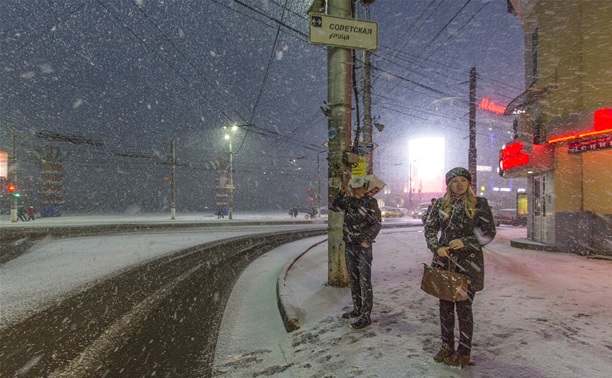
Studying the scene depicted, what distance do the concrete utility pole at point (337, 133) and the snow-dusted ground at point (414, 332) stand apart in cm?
52

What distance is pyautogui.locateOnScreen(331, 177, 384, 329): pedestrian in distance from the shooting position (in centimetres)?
409

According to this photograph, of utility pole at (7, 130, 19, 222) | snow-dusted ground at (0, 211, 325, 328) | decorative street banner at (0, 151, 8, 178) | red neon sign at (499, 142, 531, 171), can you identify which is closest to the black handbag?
snow-dusted ground at (0, 211, 325, 328)

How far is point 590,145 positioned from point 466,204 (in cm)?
888

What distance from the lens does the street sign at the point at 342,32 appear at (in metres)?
5.51

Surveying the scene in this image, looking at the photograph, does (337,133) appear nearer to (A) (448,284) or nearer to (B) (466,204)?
(B) (466,204)

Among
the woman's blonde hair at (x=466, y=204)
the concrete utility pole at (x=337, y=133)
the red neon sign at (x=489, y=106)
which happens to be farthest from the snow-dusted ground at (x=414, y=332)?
the red neon sign at (x=489, y=106)

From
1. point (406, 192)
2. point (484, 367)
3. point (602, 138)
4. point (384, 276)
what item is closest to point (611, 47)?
point (602, 138)

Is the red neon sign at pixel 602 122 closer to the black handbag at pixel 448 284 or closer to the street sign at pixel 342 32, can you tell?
the street sign at pixel 342 32

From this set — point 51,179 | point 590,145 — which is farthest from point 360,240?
point 51,179

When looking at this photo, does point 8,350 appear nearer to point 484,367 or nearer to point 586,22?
point 484,367

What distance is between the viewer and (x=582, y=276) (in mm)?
6816

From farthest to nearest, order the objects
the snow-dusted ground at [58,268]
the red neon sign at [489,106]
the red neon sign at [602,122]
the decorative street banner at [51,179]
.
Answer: the red neon sign at [489,106]
the decorative street banner at [51,179]
the red neon sign at [602,122]
the snow-dusted ground at [58,268]

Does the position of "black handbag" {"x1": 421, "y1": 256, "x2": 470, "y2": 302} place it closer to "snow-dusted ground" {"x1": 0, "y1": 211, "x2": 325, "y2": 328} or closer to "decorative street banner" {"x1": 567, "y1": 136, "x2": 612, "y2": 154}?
"snow-dusted ground" {"x1": 0, "y1": 211, "x2": 325, "y2": 328}

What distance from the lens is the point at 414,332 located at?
3.86 m
